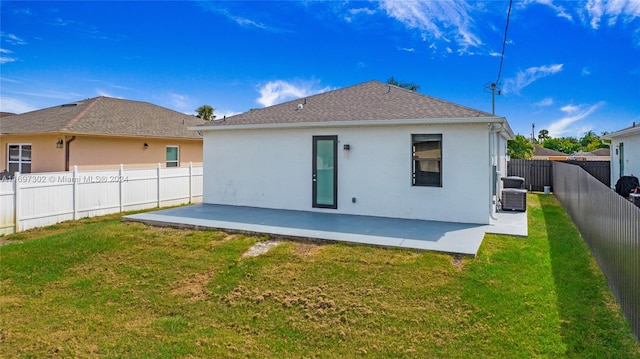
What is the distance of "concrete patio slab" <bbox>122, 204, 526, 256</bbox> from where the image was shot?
7121 millimetres

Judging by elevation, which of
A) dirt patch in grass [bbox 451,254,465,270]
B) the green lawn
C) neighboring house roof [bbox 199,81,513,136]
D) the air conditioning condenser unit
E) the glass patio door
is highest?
neighboring house roof [bbox 199,81,513,136]

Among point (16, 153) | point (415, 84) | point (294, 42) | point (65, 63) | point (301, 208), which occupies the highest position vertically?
point (415, 84)

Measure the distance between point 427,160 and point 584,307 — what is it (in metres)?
5.01

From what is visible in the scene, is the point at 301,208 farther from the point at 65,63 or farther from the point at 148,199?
the point at 65,63

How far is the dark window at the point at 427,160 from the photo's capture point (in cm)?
909

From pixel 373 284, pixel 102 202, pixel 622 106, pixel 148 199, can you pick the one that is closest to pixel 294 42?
pixel 148 199

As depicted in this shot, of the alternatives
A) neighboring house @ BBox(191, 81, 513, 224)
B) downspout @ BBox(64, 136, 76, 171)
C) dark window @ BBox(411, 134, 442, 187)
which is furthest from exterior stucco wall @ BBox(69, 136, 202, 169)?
dark window @ BBox(411, 134, 442, 187)

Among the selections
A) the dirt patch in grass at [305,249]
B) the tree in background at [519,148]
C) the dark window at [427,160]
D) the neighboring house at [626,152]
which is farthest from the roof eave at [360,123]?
the tree in background at [519,148]

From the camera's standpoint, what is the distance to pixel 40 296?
18.0 ft

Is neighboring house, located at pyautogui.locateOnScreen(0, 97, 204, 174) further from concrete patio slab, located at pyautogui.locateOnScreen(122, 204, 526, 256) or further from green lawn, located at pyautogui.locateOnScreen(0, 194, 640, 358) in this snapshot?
green lawn, located at pyautogui.locateOnScreen(0, 194, 640, 358)

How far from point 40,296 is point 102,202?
646cm

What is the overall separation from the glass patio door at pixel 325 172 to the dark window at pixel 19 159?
11946 mm

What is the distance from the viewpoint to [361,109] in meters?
10.5

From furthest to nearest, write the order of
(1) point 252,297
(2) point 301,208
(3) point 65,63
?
(3) point 65,63 < (2) point 301,208 < (1) point 252,297
